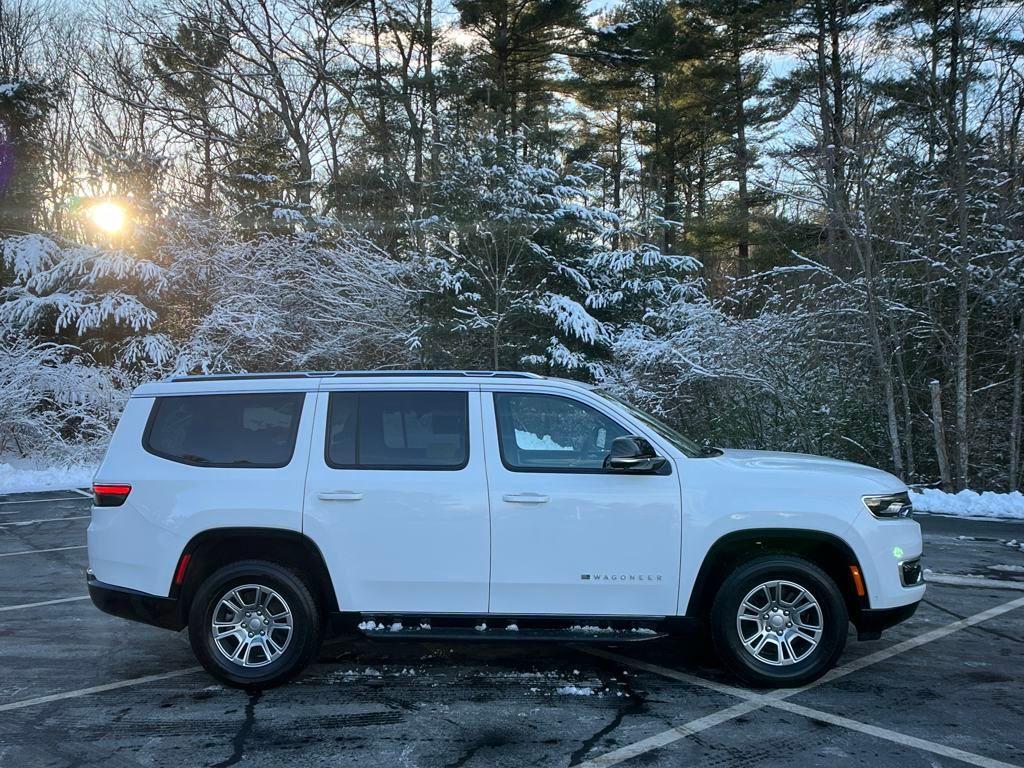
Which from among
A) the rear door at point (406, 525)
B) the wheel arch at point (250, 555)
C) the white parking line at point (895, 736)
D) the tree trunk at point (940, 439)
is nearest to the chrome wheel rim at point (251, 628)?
the wheel arch at point (250, 555)

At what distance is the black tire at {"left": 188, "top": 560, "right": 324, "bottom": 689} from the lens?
454cm

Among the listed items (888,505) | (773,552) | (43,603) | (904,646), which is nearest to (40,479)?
(43,603)

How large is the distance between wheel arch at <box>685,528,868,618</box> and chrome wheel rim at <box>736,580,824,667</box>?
0.21 meters

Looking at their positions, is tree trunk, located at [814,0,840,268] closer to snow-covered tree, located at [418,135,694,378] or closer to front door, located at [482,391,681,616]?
snow-covered tree, located at [418,135,694,378]

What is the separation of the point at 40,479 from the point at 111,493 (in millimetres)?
11419

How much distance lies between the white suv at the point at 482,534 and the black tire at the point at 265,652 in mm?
12

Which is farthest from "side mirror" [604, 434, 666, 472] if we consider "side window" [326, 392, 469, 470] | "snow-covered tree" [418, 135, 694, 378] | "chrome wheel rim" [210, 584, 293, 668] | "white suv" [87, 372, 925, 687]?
"snow-covered tree" [418, 135, 694, 378]

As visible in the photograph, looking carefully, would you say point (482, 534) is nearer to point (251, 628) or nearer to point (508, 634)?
point (508, 634)

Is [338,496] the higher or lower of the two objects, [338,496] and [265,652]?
the higher

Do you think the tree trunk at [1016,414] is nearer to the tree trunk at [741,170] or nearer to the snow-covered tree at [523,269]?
the snow-covered tree at [523,269]

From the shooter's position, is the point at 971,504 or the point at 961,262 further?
the point at 961,262

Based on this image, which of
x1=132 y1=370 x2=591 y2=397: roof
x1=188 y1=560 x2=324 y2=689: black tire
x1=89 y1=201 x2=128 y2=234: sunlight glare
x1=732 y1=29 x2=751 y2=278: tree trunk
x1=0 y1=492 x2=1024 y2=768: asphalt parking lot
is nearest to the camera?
x1=0 y1=492 x2=1024 y2=768: asphalt parking lot

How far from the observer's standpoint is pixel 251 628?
15.2ft

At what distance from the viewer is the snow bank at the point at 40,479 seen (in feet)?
44.9
